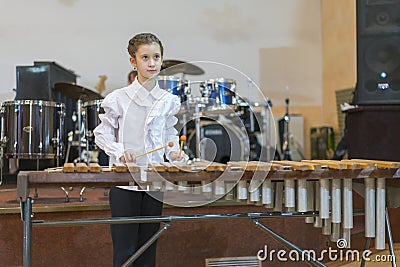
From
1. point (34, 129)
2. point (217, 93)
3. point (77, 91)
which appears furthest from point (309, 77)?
point (34, 129)

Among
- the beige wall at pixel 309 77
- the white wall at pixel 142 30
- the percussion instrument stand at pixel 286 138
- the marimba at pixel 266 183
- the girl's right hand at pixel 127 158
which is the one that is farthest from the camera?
the beige wall at pixel 309 77

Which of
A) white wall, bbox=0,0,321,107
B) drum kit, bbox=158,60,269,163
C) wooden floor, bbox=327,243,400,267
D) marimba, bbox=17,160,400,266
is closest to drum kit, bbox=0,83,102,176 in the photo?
drum kit, bbox=158,60,269,163

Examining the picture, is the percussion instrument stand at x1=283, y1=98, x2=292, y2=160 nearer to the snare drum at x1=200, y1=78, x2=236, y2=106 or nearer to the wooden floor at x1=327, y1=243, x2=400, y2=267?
the snare drum at x1=200, y1=78, x2=236, y2=106

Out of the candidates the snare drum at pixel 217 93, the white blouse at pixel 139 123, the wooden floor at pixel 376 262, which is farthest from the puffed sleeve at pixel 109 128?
the wooden floor at pixel 376 262

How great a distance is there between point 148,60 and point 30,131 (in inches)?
93.1

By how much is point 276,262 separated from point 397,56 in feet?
6.83

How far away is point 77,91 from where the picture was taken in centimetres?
550

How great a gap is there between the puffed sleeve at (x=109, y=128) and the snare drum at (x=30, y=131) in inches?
85.1

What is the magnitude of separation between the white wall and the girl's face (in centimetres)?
505

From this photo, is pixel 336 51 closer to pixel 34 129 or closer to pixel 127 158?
pixel 34 129

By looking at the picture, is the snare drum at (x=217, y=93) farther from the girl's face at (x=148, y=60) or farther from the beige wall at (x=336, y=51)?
the beige wall at (x=336, y=51)

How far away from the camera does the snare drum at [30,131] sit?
4.39 metres

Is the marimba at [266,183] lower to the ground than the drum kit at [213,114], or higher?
lower

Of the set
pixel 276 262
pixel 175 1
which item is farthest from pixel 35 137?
pixel 175 1
